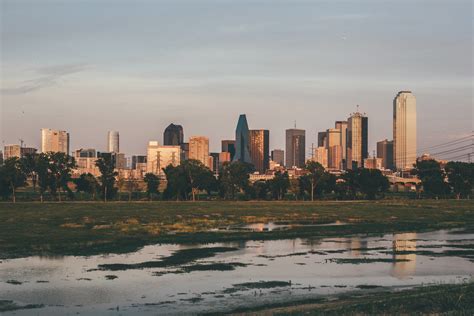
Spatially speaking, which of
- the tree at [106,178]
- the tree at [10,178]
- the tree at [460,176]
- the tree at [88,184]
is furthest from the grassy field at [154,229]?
the tree at [460,176]

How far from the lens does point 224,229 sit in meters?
71.4

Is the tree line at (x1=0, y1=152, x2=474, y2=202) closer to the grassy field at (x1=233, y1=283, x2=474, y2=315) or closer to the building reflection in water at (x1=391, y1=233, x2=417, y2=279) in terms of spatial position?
the building reflection in water at (x1=391, y1=233, x2=417, y2=279)

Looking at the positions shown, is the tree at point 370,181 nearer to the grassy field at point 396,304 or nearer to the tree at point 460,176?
the tree at point 460,176

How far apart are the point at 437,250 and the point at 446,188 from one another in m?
134

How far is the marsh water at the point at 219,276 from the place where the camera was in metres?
31.3

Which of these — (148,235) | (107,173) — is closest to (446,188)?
(107,173)

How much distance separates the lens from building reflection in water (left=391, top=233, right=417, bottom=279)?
1613 inches

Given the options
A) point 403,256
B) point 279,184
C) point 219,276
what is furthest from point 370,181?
point 219,276

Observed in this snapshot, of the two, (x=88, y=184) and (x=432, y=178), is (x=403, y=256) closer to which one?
(x=88, y=184)

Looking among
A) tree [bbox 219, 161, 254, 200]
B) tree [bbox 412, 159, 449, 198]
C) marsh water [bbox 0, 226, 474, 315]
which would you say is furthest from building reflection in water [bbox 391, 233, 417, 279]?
tree [bbox 412, 159, 449, 198]

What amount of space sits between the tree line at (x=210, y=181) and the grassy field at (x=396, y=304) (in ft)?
421

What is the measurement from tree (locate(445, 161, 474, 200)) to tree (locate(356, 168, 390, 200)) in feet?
61.7

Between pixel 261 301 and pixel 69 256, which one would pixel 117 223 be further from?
pixel 261 301

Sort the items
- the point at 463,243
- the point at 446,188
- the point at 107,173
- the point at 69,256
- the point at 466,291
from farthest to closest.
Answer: the point at 446,188, the point at 107,173, the point at 463,243, the point at 69,256, the point at 466,291
